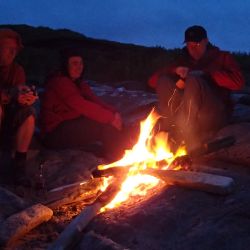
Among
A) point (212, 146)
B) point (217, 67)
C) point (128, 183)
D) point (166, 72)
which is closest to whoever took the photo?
point (128, 183)

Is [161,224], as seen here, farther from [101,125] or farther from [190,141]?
[101,125]

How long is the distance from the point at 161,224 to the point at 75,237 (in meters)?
0.70

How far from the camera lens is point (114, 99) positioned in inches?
348

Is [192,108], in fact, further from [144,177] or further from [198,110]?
[144,177]

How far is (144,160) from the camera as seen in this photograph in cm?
485

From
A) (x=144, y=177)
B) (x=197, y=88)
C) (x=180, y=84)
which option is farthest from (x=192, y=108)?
(x=144, y=177)

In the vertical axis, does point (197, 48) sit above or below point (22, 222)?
above

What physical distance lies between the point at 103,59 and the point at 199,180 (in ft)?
41.2

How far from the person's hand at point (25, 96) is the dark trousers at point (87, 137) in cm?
81

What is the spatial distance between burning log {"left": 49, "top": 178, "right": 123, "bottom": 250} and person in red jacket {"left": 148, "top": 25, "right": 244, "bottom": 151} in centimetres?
125

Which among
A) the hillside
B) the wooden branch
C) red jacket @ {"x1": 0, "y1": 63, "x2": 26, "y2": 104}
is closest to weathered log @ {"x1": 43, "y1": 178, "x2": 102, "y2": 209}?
the wooden branch

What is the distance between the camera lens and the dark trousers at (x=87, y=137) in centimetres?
586

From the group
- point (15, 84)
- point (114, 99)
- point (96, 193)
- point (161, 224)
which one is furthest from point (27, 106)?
point (114, 99)

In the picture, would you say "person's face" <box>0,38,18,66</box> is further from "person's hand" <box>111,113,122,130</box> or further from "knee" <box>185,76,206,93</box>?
"knee" <box>185,76,206,93</box>
